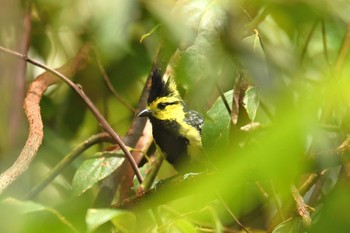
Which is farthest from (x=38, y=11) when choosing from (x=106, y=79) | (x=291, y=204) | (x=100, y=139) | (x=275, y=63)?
(x=275, y=63)

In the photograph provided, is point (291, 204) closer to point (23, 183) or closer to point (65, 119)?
point (23, 183)

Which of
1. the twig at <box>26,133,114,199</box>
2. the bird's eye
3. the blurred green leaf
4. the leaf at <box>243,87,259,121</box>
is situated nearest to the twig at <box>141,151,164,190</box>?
the twig at <box>26,133,114,199</box>

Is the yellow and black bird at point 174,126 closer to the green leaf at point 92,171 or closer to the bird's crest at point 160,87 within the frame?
the bird's crest at point 160,87

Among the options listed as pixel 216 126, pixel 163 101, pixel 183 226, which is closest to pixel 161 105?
pixel 163 101

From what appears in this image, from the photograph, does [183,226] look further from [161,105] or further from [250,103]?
[161,105]

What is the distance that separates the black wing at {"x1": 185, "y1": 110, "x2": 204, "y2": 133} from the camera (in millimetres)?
2203

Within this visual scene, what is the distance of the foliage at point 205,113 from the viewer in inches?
20.6

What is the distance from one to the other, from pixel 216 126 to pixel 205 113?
3 centimetres

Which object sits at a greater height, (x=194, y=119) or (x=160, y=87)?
(x=160, y=87)

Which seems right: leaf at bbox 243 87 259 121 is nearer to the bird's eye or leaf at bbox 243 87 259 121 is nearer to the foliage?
the foliage

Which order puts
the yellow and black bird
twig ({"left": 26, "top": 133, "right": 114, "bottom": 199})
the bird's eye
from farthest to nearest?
the bird's eye → the yellow and black bird → twig ({"left": 26, "top": 133, "right": 114, "bottom": 199})

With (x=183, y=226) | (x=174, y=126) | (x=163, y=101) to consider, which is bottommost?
(x=174, y=126)

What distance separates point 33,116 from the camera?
1.60m

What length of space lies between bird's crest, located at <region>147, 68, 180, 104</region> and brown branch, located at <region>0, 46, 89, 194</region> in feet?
0.69
